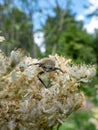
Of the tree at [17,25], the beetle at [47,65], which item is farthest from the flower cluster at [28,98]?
the tree at [17,25]

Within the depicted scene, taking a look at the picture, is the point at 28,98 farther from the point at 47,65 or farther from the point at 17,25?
the point at 17,25

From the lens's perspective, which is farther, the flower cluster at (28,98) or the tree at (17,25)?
the tree at (17,25)

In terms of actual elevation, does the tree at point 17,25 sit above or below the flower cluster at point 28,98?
above

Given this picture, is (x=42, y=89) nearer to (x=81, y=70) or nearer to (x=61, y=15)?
(x=81, y=70)

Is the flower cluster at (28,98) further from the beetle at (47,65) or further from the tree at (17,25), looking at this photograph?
the tree at (17,25)

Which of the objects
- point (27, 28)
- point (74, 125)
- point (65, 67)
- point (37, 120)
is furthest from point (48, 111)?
point (27, 28)

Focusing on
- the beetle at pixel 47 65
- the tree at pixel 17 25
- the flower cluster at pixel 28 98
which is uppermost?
the tree at pixel 17 25

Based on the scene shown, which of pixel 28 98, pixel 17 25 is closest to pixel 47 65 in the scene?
pixel 28 98

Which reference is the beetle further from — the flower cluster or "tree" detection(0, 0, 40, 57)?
"tree" detection(0, 0, 40, 57)
